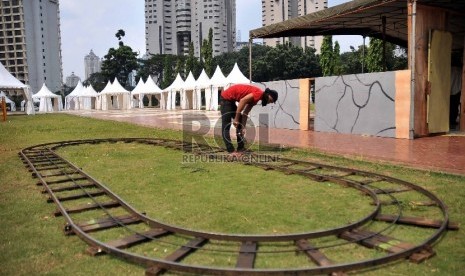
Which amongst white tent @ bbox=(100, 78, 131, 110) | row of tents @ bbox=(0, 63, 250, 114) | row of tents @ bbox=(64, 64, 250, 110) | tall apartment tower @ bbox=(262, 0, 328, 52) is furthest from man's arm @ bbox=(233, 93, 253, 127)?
tall apartment tower @ bbox=(262, 0, 328, 52)

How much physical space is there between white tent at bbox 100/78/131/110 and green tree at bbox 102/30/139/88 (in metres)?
27.2

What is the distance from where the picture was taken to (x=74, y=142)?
12594mm

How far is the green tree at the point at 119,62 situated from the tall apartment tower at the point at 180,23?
48.0 m

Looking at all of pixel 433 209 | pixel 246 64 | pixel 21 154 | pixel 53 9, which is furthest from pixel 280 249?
pixel 53 9

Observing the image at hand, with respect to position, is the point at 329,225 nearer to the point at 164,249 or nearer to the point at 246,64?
the point at 164,249

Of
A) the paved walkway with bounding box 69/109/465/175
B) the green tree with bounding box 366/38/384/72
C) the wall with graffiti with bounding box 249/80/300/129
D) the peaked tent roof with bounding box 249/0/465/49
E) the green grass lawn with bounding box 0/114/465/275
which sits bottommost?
the green grass lawn with bounding box 0/114/465/275

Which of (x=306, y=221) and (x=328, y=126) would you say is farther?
(x=328, y=126)

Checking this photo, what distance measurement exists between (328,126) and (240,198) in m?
9.52

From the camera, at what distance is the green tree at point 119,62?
79438 mm

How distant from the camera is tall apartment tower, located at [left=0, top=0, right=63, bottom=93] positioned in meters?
106

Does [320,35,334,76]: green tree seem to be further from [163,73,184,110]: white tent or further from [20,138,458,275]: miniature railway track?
[20,138,458,275]: miniature railway track

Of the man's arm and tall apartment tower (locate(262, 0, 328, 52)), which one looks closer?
the man's arm

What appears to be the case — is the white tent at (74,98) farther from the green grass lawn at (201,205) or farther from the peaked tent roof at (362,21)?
the green grass lawn at (201,205)

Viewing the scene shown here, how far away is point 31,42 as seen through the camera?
109m
